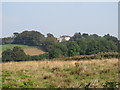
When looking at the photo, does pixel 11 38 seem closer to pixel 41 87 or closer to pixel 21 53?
pixel 21 53

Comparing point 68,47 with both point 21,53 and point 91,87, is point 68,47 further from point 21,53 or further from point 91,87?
point 91,87

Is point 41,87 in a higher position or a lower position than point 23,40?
higher

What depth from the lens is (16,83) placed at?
308 inches

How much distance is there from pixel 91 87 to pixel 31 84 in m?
2.23

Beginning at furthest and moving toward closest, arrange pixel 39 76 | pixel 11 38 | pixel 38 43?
pixel 11 38
pixel 38 43
pixel 39 76

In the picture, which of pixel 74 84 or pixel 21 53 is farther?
pixel 21 53

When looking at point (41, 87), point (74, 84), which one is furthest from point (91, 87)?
point (41, 87)

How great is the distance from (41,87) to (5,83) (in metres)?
1.35

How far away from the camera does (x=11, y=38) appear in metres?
102

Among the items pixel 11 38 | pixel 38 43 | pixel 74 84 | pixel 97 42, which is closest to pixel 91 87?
pixel 74 84

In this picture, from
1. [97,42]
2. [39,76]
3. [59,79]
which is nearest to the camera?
[59,79]

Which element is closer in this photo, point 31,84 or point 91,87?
point 91,87

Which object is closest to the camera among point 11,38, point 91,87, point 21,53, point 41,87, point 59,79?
point 91,87

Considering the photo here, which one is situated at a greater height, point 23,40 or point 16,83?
point 16,83
